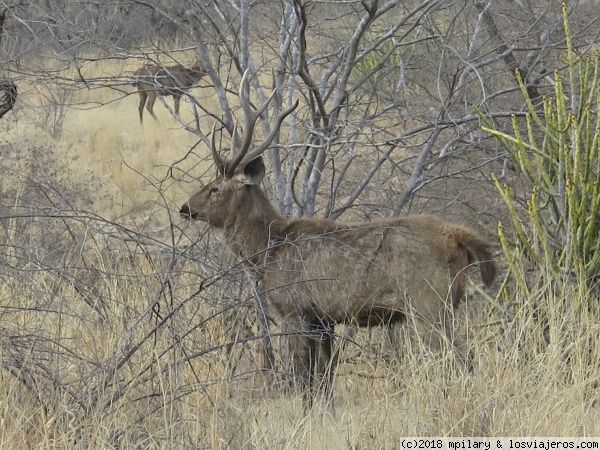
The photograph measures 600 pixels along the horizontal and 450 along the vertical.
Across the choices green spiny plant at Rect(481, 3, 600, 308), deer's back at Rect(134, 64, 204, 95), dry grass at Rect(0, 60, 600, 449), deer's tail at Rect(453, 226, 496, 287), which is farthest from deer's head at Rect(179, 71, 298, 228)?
green spiny plant at Rect(481, 3, 600, 308)

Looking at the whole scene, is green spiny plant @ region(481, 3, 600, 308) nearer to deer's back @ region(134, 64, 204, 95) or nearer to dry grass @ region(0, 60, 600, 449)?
dry grass @ region(0, 60, 600, 449)

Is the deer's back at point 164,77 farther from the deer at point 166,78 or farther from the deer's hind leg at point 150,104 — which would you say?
the deer's hind leg at point 150,104

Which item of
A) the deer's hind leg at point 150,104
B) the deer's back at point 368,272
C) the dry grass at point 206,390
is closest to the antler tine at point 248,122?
the deer's back at point 368,272

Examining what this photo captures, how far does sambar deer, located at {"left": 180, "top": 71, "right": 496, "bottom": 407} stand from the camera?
21.7ft

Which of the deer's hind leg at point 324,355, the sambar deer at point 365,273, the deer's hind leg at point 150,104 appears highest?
the deer's hind leg at point 150,104

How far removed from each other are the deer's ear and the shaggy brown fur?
15.7 inches

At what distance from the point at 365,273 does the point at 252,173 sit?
1232 mm

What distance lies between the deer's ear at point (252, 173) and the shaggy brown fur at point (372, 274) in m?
0.40

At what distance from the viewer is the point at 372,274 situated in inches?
267

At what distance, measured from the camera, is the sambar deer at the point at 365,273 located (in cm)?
663

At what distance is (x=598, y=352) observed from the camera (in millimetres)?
6137

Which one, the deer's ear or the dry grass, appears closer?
the dry grass

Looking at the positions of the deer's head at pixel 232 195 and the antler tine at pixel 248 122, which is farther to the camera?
the deer's head at pixel 232 195

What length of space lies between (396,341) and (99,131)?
1033 centimetres
